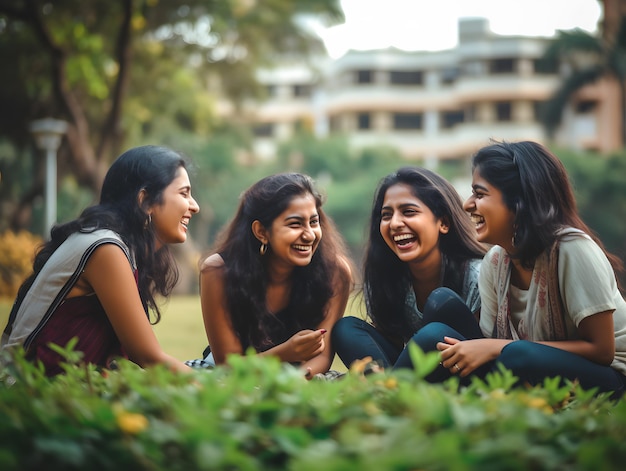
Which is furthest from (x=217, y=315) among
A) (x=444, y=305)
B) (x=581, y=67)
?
(x=581, y=67)

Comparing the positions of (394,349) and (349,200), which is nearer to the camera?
(394,349)

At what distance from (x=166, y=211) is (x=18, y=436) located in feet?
7.29

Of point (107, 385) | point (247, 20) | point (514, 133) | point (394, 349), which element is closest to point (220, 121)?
point (247, 20)

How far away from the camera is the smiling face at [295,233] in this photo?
4.17m

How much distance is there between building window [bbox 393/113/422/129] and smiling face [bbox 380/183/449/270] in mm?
47780

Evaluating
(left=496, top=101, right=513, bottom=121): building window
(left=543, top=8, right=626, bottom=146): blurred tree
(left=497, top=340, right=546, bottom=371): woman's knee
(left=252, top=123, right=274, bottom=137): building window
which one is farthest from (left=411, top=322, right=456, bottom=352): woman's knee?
(left=252, top=123, right=274, bottom=137): building window

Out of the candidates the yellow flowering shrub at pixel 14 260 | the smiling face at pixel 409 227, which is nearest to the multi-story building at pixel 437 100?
the yellow flowering shrub at pixel 14 260

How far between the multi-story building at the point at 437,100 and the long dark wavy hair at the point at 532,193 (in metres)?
40.0

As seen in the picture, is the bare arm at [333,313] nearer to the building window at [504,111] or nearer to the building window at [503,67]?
the building window at [504,111]

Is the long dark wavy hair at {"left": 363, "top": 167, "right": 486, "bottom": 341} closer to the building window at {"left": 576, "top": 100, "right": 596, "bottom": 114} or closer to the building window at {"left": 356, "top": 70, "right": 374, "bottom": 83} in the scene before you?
the building window at {"left": 576, "top": 100, "right": 596, "bottom": 114}

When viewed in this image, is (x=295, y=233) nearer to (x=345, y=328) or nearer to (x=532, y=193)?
(x=345, y=328)

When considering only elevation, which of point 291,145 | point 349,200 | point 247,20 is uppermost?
point 247,20

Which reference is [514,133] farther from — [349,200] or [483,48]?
[349,200]

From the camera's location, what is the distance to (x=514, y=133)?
150ft
